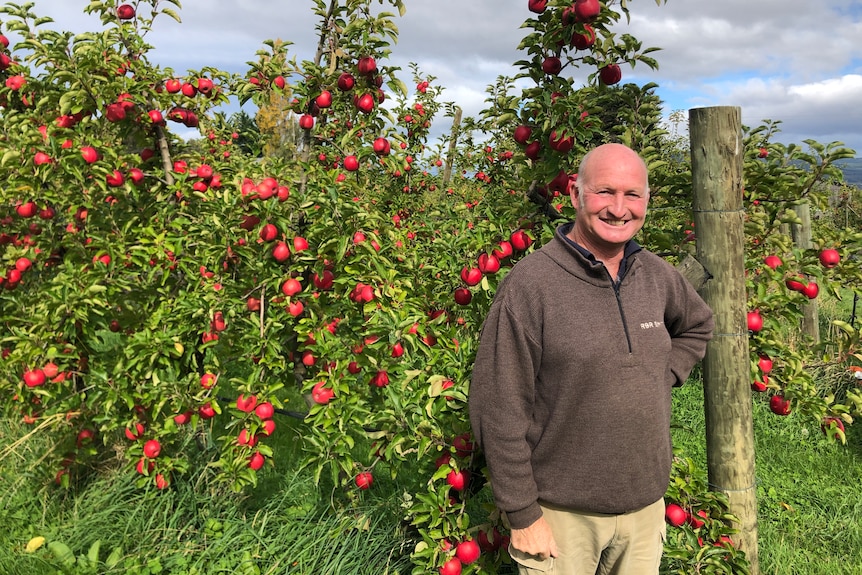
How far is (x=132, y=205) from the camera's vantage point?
3607 millimetres

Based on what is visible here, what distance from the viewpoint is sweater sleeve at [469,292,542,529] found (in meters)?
1.72

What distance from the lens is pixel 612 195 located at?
1790 millimetres

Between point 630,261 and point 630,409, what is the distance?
48 cm

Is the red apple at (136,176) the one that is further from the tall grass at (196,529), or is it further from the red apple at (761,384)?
the red apple at (761,384)

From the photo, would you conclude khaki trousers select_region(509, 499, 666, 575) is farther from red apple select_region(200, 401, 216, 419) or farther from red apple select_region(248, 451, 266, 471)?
red apple select_region(200, 401, 216, 419)

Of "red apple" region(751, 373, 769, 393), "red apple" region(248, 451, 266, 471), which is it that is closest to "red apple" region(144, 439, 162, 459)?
"red apple" region(248, 451, 266, 471)

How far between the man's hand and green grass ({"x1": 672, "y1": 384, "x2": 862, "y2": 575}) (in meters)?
0.90

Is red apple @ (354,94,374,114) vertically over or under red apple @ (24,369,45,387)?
over

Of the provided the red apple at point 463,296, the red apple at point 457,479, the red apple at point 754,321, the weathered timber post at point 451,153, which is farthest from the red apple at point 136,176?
the weathered timber post at point 451,153

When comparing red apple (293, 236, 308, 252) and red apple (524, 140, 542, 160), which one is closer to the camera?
red apple (524, 140, 542, 160)

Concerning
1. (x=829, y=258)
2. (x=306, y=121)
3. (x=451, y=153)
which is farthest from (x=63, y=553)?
(x=451, y=153)

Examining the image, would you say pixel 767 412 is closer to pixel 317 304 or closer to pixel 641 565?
pixel 641 565

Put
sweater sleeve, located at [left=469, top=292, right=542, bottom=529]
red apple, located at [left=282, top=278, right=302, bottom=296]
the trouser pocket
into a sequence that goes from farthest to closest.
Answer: red apple, located at [left=282, top=278, right=302, bottom=296]
the trouser pocket
sweater sleeve, located at [left=469, top=292, right=542, bottom=529]

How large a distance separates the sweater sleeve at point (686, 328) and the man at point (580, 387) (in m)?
0.20
